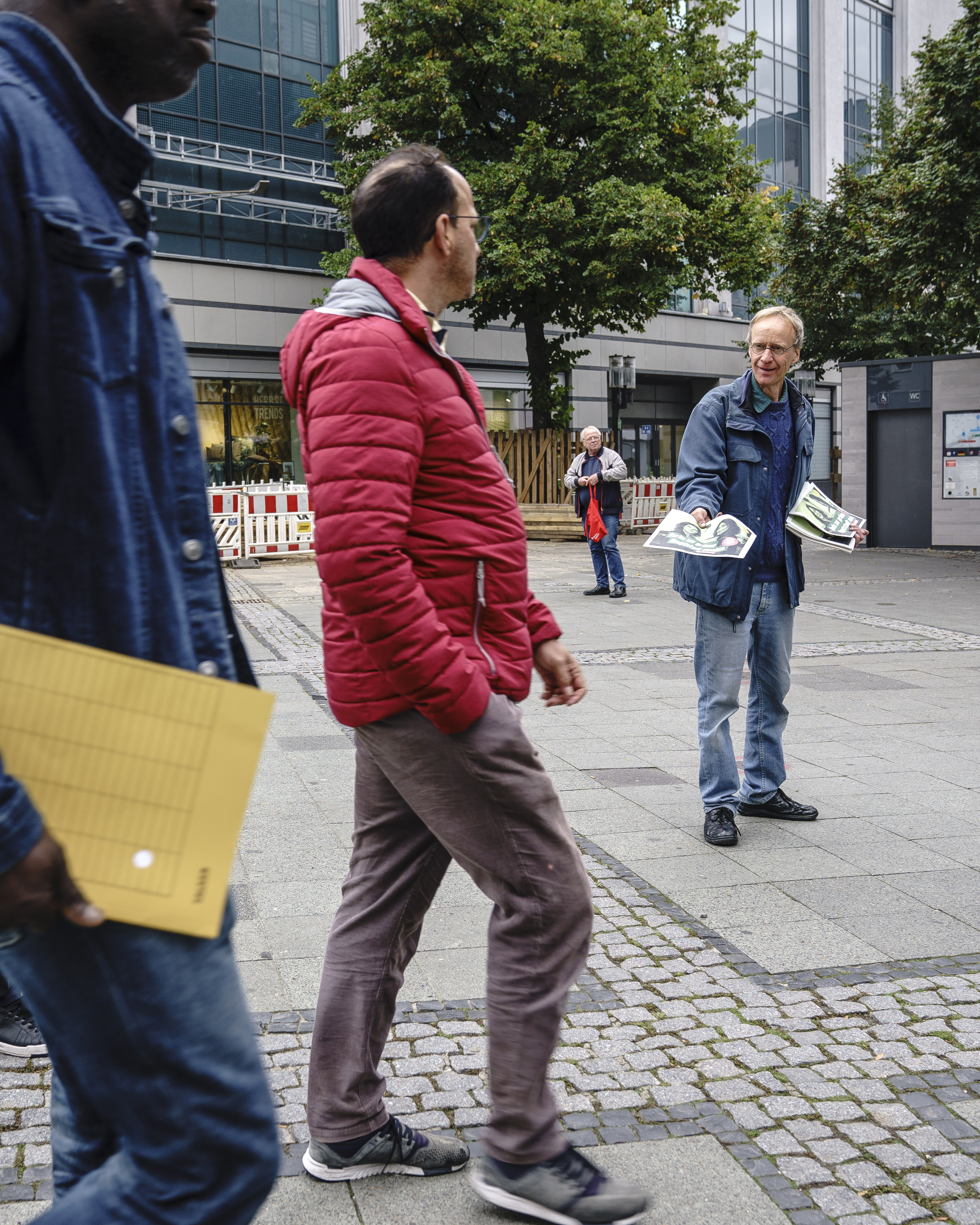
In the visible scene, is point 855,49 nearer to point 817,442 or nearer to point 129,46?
point 817,442

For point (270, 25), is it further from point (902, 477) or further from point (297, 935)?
point (297, 935)

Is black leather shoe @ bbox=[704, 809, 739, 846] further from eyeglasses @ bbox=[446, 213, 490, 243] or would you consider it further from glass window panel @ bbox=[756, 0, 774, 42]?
glass window panel @ bbox=[756, 0, 774, 42]

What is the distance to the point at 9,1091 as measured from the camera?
9.61ft

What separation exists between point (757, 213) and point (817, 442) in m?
16.7

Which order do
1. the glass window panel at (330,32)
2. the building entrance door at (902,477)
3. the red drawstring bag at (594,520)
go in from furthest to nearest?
the glass window panel at (330,32), the building entrance door at (902,477), the red drawstring bag at (594,520)

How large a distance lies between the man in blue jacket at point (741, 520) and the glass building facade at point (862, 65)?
3841cm

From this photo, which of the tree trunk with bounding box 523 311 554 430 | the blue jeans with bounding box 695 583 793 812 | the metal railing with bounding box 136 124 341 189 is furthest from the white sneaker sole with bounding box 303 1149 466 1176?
the tree trunk with bounding box 523 311 554 430

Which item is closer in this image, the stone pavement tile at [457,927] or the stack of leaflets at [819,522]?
the stone pavement tile at [457,927]

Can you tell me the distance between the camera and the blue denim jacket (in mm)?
1269

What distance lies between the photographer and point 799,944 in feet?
12.8

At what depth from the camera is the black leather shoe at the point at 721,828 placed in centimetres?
495

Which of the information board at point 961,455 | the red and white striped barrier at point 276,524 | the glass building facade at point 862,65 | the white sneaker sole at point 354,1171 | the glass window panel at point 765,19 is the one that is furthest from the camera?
the glass building facade at point 862,65

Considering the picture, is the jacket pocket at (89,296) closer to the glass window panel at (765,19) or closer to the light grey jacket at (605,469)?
the light grey jacket at (605,469)

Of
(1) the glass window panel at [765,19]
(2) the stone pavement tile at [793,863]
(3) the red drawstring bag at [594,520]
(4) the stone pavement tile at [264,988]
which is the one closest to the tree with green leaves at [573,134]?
(3) the red drawstring bag at [594,520]
